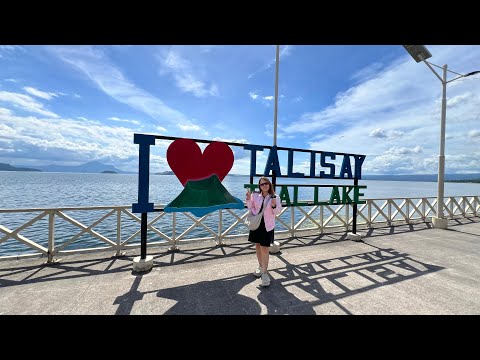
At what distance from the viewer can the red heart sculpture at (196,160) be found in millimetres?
4109

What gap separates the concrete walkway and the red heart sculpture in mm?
2032

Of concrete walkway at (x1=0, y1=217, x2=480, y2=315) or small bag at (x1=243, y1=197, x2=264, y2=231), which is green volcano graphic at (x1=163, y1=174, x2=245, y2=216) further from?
concrete walkway at (x1=0, y1=217, x2=480, y2=315)

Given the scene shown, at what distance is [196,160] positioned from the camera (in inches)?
167

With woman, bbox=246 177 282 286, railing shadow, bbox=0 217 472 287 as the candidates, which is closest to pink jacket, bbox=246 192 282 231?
woman, bbox=246 177 282 286

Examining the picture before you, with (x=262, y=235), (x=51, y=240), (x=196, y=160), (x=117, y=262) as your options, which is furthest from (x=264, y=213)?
(x=51, y=240)

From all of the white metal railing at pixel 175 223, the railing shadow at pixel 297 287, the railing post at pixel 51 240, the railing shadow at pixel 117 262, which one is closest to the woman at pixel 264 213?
the railing shadow at pixel 297 287

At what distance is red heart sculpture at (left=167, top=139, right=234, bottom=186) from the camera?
4.11 m

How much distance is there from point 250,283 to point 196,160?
2718 mm

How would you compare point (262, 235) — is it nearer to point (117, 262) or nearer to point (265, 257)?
point (265, 257)

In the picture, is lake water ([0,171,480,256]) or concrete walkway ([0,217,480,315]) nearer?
concrete walkway ([0,217,480,315])
